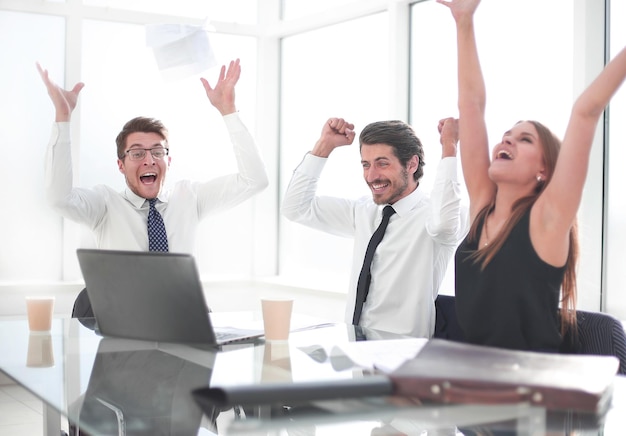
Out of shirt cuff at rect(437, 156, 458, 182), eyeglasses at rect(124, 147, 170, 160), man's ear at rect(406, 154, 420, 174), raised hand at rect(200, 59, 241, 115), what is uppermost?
raised hand at rect(200, 59, 241, 115)

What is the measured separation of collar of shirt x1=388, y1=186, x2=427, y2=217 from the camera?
9.60ft

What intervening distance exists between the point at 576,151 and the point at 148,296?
39.7 inches

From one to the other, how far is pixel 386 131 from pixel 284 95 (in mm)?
2636

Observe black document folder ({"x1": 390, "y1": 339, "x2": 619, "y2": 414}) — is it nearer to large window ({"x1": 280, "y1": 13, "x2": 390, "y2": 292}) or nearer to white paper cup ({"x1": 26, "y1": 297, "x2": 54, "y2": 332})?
white paper cup ({"x1": 26, "y1": 297, "x2": 54, "y2": 332})

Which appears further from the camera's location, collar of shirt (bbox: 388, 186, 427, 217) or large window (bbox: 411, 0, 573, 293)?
large window (bbox: 411, 0, 573, 293)

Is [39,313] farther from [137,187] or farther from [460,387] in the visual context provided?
[460,387]

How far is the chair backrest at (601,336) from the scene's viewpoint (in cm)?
199

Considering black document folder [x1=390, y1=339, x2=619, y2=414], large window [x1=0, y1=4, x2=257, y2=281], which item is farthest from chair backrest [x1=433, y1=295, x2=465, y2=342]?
large window [x1=0, y1=4, x2=257, y2=281]

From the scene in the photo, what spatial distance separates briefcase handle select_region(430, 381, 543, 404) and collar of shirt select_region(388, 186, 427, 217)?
183 centimetres

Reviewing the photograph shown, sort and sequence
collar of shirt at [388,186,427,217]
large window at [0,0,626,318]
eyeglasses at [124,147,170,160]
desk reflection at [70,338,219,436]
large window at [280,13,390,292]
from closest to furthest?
desk reflection at [70,338,219,436] < collar of shirt at [388,186,427,217] < eyeglasses at [124,147,170,160] < large window at [0,0,626,318] < large window at [280,13,390,292]

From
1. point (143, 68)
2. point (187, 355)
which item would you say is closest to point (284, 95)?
point (143, 68)

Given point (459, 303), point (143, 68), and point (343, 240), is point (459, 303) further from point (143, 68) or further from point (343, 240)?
point (143, 68)

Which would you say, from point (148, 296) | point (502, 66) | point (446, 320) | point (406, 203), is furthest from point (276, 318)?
point (502, 66)

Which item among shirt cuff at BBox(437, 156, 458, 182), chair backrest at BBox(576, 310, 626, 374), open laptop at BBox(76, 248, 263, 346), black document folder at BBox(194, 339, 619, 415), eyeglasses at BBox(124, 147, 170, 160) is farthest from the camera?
eyeglasses at BBox(124, 147, 170, 160)
